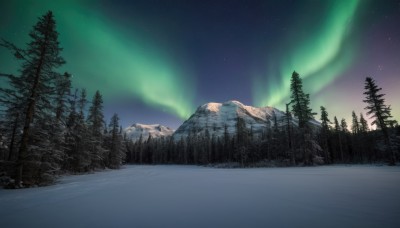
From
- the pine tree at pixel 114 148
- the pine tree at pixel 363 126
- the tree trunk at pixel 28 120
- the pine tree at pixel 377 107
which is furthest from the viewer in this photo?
the pine tree at pixel 363 126

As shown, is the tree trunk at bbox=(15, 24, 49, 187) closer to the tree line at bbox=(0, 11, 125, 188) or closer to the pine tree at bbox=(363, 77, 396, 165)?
the tree line at bbox=(0, 11, 125, 188)

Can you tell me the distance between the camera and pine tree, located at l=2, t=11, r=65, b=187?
11.3m

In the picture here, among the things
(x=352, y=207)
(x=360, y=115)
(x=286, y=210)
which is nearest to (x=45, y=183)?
(x=286, y=210)

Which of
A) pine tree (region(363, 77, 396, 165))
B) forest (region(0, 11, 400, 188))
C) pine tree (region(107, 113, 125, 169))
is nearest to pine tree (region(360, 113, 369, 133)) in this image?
forest (region(0, 11, 400, 188))

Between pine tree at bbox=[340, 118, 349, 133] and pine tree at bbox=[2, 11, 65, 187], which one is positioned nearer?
pine tree at bbox=[2, 11, 65, 187]

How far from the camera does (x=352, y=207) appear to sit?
4934 millimetres

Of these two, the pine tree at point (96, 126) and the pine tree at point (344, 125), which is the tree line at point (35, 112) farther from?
the pine tree at point (344, 125)

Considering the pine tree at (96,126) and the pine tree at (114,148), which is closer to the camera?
the pine tree at (96,126)

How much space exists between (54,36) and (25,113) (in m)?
6.02

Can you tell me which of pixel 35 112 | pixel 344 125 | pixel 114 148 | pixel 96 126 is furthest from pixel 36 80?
pixel 344 125

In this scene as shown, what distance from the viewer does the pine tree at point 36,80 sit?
11305 millimetres

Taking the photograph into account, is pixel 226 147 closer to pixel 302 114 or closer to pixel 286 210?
pixel 302 114

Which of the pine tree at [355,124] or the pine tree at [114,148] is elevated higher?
the pine tree at [355,124]

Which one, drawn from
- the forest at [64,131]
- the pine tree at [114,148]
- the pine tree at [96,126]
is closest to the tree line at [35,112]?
the forest at [64,131]
